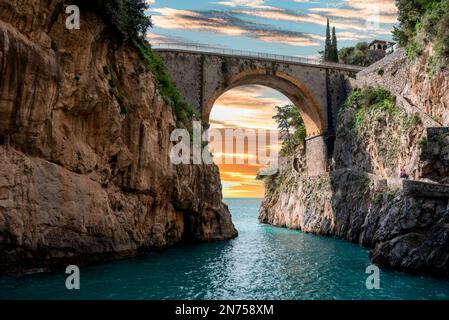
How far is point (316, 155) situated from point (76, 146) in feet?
92.0

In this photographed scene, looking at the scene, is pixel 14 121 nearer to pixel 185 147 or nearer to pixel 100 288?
pixel 100 288

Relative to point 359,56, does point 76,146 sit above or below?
below

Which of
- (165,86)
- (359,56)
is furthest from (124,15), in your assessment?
(359,56)

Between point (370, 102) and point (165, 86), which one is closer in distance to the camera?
point (165, 86)

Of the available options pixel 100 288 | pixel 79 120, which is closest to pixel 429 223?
pixel 100 288

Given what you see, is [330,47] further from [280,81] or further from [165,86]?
[165,86]

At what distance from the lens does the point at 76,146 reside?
1697 cm

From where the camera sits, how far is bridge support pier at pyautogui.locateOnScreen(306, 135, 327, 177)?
38463 millimetres

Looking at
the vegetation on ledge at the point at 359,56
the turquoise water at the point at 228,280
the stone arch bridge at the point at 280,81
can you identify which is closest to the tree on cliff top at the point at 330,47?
the vegetation on ledge at the point at 359,56

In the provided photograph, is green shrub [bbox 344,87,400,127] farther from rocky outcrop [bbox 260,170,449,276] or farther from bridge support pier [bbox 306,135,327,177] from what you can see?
rocky outcrop [bbox 260,170,449,276]

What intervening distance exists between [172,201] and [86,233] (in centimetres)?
870

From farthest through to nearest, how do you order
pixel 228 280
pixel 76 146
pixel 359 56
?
pixel 359 56
pixel 76 146
pixel 228 280

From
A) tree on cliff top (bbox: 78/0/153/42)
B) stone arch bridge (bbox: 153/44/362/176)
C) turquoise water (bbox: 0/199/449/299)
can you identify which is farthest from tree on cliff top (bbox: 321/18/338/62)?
turquoise water (bbox: 0/199/449/299)

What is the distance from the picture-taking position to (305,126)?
1667 inches
